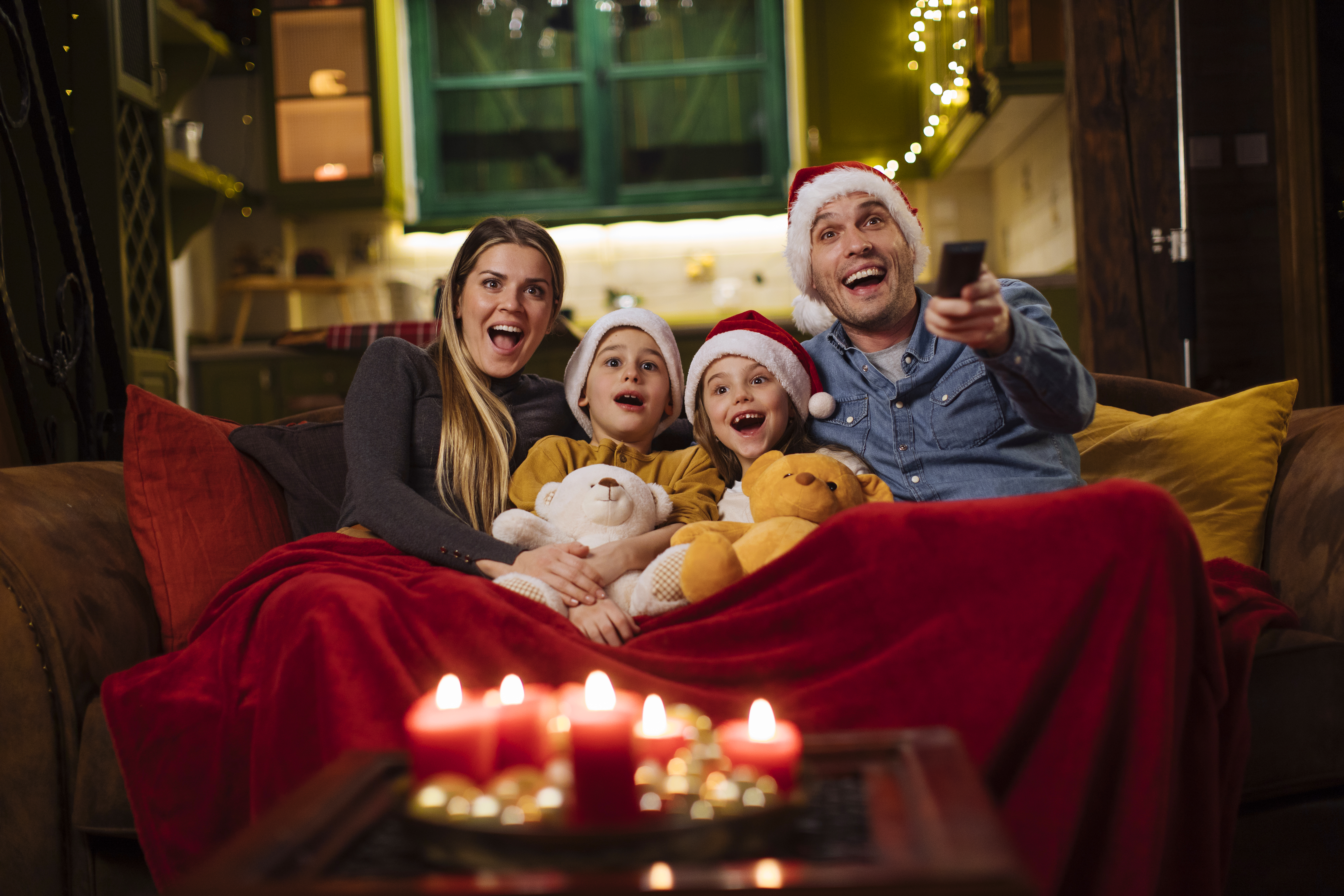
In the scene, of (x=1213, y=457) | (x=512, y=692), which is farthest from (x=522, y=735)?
(x=1213, y=457)

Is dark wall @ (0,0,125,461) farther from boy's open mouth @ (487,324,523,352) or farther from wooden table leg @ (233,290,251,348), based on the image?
boy's open mouth @ (487,324,523,352)

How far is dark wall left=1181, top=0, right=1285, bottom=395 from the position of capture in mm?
3066

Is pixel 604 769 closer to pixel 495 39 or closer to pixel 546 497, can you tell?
pixel 546 497

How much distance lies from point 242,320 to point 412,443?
3448mm

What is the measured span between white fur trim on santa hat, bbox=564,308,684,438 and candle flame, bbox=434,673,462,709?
3.17 ft

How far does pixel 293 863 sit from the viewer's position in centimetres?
65

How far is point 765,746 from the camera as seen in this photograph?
0.72 metres

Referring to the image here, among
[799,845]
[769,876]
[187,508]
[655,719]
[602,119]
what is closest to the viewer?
[769,876]

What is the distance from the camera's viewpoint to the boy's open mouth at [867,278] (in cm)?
162

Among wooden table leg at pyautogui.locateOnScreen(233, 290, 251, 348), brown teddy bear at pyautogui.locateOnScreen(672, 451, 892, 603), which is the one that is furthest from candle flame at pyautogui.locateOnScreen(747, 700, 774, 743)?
wooden table leg at pyautogui.locateOnScreen(233, 290, 251, 348)

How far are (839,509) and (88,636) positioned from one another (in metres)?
0.98

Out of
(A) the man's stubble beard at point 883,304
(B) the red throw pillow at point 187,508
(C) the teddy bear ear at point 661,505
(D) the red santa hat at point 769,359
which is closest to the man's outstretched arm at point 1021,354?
(A) the man's stubble beard at point 883,304

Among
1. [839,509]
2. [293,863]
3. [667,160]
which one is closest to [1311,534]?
[839,509]

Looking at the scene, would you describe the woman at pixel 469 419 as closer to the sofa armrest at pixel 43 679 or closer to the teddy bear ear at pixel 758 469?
the teddy bear ear at pixel 758 469
